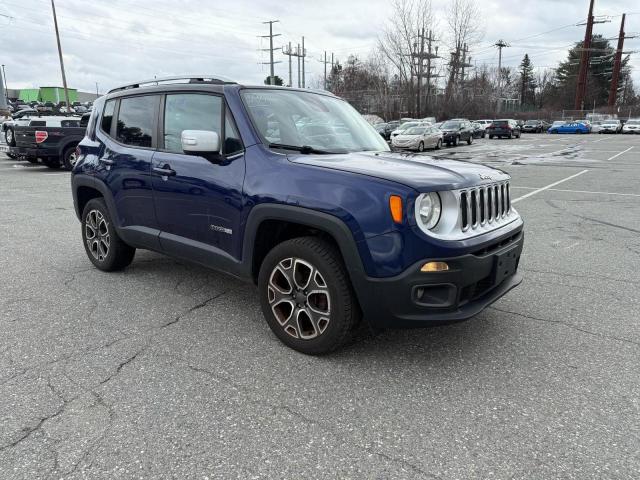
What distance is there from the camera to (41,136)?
1522 cm

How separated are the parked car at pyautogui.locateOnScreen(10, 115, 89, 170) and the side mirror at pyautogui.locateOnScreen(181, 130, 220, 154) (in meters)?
13.4

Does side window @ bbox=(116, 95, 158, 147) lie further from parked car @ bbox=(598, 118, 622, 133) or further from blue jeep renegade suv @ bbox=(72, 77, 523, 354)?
parked car @ bbox=(598, 118, 622, 133)

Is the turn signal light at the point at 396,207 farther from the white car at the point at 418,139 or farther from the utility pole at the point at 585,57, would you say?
the utility pole at the point at 585,57

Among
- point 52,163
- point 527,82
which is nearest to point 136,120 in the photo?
point 52,163

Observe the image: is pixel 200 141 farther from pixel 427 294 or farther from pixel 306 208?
pixel 427 294

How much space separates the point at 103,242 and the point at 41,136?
12.3 metres

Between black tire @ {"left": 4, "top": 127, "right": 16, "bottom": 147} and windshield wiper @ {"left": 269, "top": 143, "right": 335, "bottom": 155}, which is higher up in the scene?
windshield wiper @ {"left": 269, "top": 143, "right": 335, "bottom": 155}

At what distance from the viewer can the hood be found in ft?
9.68

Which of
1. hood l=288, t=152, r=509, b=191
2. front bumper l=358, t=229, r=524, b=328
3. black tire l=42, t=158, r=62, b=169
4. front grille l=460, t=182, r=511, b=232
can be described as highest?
hood l=288, t=152, r=509, b=191

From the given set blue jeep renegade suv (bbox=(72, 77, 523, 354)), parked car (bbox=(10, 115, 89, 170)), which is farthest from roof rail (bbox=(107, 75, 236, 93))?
parked car (bbox=(10, 115, 89, 170))

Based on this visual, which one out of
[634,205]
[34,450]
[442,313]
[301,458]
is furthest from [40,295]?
[634,205]

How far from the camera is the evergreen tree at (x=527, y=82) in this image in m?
107

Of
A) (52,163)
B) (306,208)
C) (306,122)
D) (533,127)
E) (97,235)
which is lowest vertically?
(52,163)

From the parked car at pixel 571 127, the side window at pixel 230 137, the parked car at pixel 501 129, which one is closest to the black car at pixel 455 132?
the parked car at pixel 501 129
